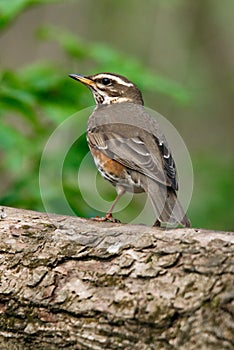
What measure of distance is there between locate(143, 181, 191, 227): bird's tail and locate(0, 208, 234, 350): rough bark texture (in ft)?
1.52

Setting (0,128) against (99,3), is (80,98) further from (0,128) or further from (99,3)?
(99,3)

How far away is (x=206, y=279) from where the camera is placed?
4039 millimetres

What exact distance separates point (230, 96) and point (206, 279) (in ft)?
36.9

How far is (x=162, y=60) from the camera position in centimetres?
1416

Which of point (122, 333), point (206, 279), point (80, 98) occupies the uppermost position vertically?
point (80, 98)

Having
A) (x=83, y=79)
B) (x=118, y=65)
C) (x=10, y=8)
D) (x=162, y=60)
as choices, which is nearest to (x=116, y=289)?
(x=83, y=79)

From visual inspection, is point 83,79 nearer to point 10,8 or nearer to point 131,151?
point 10,8

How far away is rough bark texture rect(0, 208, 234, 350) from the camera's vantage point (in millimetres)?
3971

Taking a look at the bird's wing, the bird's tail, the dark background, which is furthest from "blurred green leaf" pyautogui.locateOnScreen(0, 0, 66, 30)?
the bird's tail

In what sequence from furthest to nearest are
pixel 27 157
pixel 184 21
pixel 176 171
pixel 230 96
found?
pixel 230 96 < pixel 184 21 < pixel 27 157 < pixel 176 171

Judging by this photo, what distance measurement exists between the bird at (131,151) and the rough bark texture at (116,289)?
0.65 metres

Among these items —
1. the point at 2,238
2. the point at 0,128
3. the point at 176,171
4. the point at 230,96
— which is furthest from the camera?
the point at 230,96

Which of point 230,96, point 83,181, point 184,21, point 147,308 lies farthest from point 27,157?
point 230,96

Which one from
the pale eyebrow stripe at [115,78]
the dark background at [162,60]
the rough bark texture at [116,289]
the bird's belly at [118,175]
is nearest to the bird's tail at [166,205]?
the bird's belly at [118,175]
